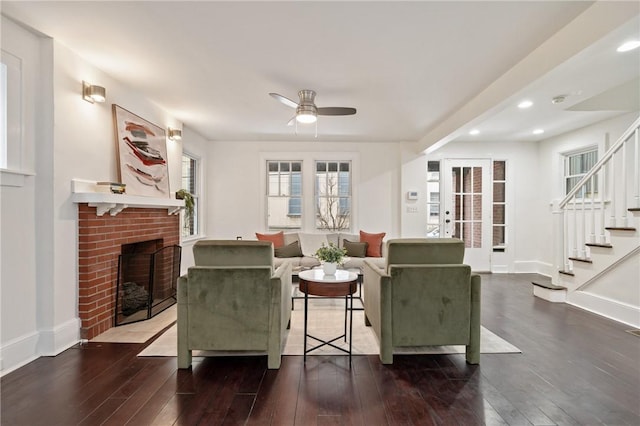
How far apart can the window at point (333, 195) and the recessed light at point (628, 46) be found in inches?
170

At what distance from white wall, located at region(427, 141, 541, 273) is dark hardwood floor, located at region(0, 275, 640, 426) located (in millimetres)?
3710

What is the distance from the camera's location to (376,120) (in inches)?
196

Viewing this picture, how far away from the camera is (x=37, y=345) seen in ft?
8.83

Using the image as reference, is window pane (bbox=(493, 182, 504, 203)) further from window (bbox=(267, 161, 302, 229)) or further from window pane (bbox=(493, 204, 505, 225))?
window (bbox=(267, 161, 302, 229))

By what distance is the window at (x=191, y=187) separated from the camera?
18.6ft

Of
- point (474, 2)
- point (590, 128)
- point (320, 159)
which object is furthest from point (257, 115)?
point (590, 128)

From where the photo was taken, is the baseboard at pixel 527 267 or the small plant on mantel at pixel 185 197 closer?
the small plant on mantel at pixel 185 197

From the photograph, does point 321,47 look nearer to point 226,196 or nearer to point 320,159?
point 320,159

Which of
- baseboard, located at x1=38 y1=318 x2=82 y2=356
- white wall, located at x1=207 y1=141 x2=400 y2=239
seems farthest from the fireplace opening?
white wall, located at x1=207 y1=141 x2=400 y2=239

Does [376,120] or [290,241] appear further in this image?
[290,241]

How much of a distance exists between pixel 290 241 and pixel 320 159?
5.78 ft

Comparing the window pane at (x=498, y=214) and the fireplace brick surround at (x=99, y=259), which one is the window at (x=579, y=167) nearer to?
the window pane at (x=498, y=214)

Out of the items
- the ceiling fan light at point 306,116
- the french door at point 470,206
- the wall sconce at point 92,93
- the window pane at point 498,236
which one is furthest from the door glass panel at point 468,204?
the wall sconce at point 92,93

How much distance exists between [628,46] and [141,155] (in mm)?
4909
